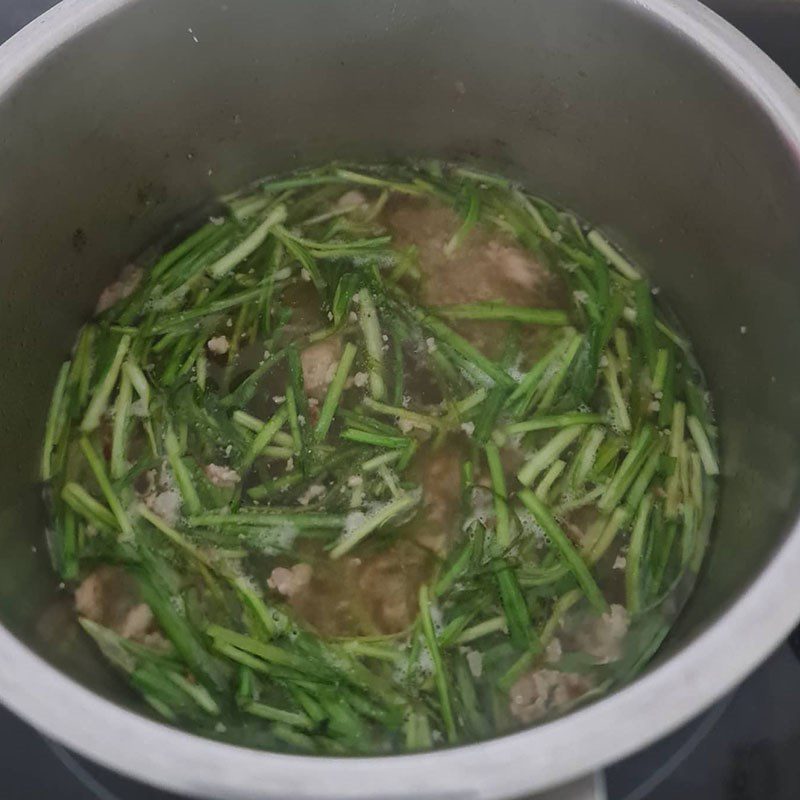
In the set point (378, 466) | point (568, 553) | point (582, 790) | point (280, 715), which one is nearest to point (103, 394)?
point (378, 466)

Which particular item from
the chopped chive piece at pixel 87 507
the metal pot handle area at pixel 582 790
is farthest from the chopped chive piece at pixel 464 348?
the metal pot handle area at pixel 582 790

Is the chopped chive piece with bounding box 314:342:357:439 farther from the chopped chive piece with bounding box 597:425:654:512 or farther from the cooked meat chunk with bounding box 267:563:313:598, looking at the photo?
the chopped chive piece with bounding box 597:425:654:512

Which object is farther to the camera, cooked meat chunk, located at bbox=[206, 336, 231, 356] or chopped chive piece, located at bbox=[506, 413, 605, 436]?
cooked meat chunk, located at bbox=[206, 336, 231, 356]

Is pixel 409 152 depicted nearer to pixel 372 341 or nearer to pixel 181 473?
pixel 372 341

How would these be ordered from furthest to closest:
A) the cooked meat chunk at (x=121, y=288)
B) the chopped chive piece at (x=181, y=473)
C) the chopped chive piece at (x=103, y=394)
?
the cooked meat chunk at (x=121, y=288), the chopped chive piece at (x=103, y=394), the chopped chive piece at (x=181, y=473)

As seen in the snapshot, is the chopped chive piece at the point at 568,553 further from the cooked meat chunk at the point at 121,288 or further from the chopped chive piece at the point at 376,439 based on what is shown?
the cooked meat chunk at the point at 121,288

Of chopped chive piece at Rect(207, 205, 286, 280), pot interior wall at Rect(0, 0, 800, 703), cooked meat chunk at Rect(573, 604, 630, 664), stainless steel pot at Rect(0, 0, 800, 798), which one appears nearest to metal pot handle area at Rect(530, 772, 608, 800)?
stainless steel pot at Rect(0, 0, 800, 798)

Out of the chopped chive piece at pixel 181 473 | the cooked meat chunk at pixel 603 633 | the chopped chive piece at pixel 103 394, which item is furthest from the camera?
the chopped chive piece at pixel 103 394

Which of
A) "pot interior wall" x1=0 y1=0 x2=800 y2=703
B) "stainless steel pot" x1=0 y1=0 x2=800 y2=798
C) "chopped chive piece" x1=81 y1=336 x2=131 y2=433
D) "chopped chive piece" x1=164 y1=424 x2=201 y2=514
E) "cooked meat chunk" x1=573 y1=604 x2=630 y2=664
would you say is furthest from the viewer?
"chopped chive piece" x1=81 y1=336 x2=131 y2=433
